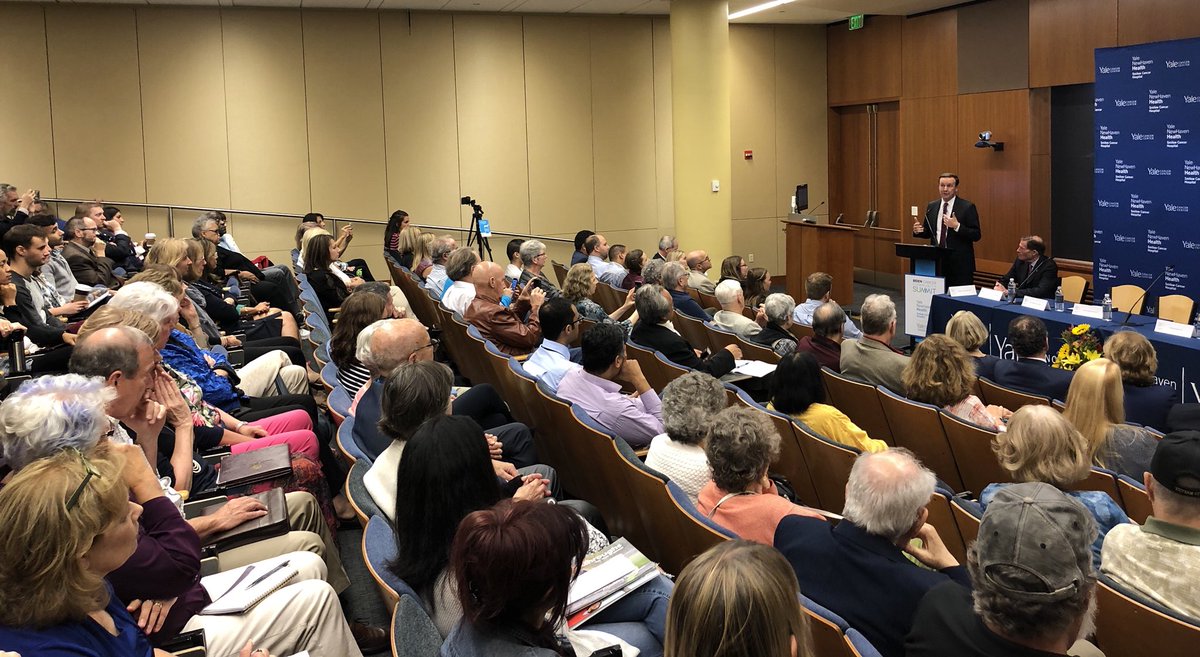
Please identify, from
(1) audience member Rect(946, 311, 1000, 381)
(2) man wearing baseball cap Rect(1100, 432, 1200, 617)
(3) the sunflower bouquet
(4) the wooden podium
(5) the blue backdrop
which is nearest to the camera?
(2) man wearing baseball cap Rect(1100, 432, 1200, 617)

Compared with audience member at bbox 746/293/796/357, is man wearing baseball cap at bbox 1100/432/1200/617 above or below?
below

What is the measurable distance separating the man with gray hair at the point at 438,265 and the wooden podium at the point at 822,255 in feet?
14.9

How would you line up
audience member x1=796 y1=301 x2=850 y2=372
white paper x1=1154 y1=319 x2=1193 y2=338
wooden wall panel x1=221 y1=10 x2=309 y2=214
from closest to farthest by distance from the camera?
1. audience member x1=796 y1=301 x2=850 y2=372
2. white paper x1=1154 y1=319 x2=1193 y2=338
3. wooden wall panel x1=221 y1=10 x2=309 y2=214

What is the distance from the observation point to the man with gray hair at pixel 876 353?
505 cm

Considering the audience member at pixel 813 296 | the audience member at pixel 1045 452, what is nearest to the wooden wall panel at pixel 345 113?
the audience member at pixel 813 296

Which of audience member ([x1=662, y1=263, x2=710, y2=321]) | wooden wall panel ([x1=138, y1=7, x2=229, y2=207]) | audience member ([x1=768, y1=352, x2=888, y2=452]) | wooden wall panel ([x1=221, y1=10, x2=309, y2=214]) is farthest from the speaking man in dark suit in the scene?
wooden wall panel ([x1=138, y1=7, x2=229, y2=207])

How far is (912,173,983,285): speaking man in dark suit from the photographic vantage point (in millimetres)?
9352

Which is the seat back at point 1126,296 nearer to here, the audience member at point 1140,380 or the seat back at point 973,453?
the audience member at point 1140,380

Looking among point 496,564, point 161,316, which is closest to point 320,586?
point 496,564

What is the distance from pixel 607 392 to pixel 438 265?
4.53 m

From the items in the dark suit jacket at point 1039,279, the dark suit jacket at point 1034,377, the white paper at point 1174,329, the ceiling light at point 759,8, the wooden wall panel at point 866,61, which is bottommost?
the dark suit jacket at point 1034,377

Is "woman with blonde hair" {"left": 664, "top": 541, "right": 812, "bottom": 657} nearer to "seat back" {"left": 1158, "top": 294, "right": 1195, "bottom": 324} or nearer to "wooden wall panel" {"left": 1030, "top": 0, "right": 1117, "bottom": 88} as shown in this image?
"seat back" {"left": 1158, "top": 294, "right": 1195, "bottom": 324}

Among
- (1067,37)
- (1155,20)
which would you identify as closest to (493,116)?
(1067,37)

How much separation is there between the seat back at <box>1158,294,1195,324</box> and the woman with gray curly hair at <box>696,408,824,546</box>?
5702mm
